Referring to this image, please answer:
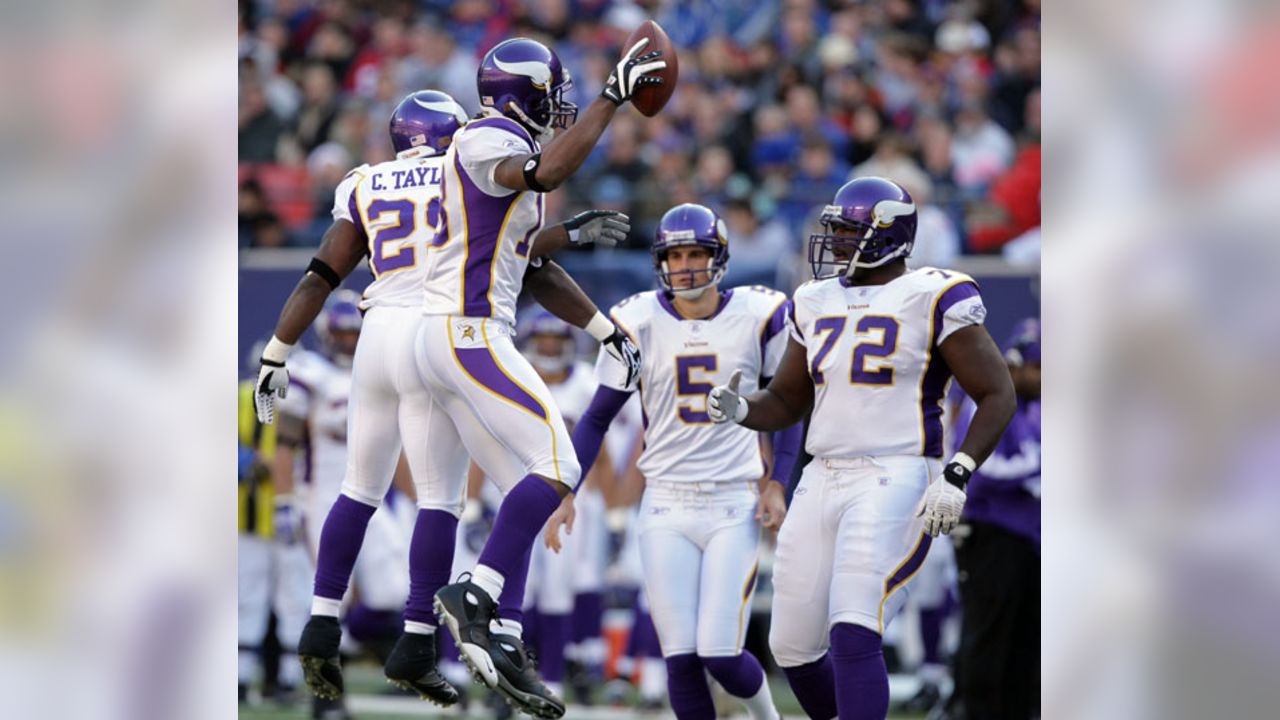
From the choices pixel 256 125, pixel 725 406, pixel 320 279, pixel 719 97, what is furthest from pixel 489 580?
pixel 256 125

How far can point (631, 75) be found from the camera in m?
5.24

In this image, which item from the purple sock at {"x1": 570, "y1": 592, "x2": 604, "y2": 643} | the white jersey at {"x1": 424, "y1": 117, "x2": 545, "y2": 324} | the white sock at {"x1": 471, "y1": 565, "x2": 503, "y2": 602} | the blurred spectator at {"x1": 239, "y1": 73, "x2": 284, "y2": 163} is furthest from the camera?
the blurred spectator at {"x1": 239, "y1": 73, "x2": 284, "y2": 163}

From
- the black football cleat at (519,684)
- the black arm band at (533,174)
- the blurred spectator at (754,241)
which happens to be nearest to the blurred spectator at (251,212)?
the blurred spectator at (754,241)

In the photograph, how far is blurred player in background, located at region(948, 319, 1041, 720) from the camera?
9.45 m

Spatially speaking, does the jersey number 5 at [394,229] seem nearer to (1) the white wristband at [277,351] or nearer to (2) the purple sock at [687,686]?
(1) the white wristband at [277,351]

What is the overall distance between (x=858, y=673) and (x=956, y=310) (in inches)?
54.6

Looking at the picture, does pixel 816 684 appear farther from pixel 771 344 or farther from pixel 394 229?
pixel 394 229

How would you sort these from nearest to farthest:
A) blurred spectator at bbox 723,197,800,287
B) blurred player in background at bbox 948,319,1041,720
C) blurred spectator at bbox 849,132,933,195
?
blurred player in background at bbox 948,319,1041,720
blurred spectator at bbox 723,197,800,287
blurred spectator at bbox 849,132,933,195

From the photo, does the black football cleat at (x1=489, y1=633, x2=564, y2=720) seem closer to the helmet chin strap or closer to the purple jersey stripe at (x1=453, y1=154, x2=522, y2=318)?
the purple jersey stripe at (x1=453, y1=154, x2=522, y2=318)

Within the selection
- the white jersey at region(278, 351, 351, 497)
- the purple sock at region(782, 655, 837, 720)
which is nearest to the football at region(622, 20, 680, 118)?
the purple sock at region(782, 655, 837, 720)

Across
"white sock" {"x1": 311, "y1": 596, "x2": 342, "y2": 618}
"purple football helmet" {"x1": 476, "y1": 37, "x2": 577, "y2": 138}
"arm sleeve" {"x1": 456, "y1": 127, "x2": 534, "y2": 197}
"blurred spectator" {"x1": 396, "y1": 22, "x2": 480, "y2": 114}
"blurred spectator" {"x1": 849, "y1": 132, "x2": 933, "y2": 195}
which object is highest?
"blurred spectator" {"x1": 396, "y1": 22, "x2": 480, "y2": 114}

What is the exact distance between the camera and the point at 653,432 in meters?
7.33

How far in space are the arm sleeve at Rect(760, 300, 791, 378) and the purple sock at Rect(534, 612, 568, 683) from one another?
380 cm
